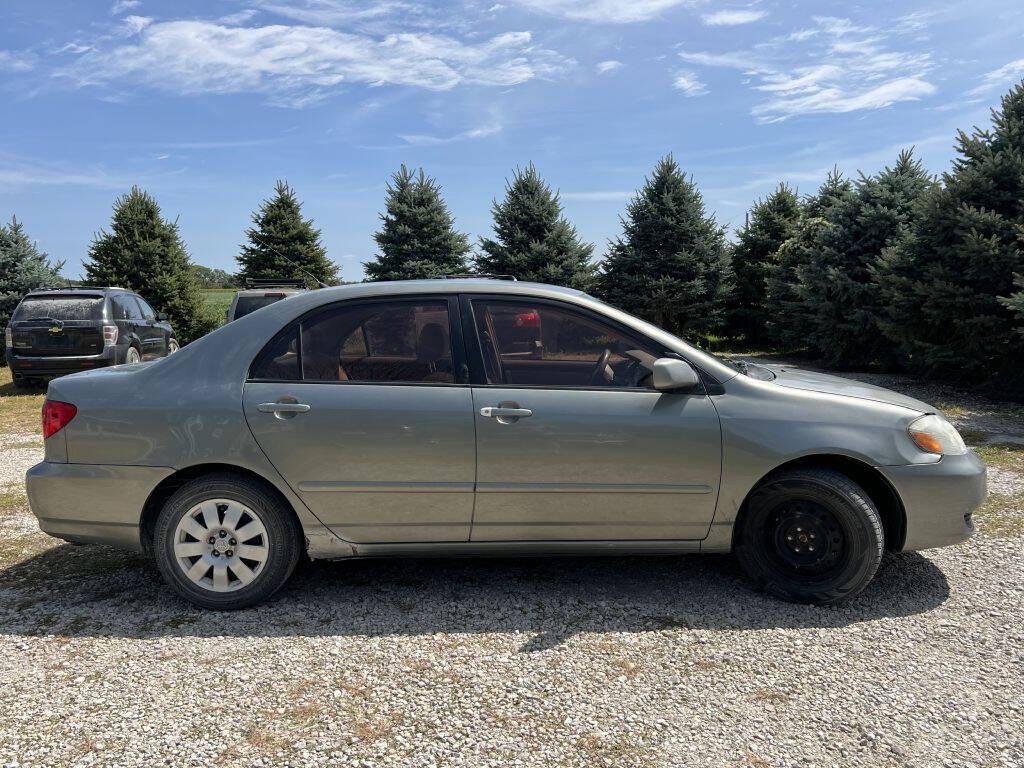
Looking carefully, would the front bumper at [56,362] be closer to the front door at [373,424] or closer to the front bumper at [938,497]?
the front door at [373,424]

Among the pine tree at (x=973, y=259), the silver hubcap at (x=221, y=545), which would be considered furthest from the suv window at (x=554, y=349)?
the pine tree at (x=973, y=259)

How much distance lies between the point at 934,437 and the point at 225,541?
12.1 ft

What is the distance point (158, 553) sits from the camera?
3.75 m

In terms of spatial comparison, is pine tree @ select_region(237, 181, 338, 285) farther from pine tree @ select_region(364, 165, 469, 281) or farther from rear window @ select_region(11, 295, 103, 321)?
rear window @ select_region(11, 295, 103, 321)

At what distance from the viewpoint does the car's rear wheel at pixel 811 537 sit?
12.1ft

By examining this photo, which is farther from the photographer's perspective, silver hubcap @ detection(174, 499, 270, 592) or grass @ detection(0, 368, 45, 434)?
grass @ detection(0, 368, 45, 434)

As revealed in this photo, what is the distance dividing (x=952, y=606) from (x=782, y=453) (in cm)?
124

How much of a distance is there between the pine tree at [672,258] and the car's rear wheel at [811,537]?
50.4 feet

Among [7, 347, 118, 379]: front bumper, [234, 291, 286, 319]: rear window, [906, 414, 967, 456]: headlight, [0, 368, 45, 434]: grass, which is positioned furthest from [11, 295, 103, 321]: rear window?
[906, 414, 967, 456]: headlight

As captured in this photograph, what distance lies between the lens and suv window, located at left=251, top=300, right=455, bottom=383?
12.5ft

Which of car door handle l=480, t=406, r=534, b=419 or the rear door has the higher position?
the rear door

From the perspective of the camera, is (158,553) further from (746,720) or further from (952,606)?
(952,606)

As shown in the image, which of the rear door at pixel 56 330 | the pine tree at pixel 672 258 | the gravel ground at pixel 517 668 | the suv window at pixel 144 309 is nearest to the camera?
the gravel ground at pixel 517 668

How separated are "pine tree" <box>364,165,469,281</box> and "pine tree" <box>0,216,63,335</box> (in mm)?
9042
